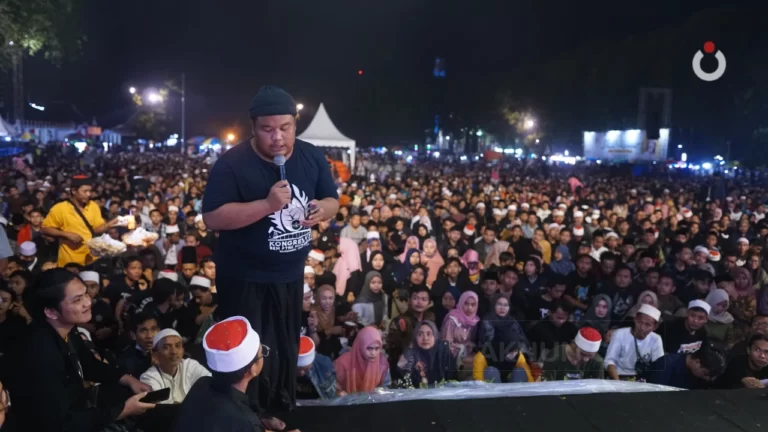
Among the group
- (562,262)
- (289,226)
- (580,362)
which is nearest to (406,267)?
(562,262)

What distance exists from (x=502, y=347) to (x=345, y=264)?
3096 millimetres

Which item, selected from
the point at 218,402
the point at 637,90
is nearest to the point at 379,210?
the point at 218,402

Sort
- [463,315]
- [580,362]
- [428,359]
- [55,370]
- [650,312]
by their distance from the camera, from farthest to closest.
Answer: [463,315] < [650,312] < [428,359] < [580,362] < [55,370]

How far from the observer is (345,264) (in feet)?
27.4

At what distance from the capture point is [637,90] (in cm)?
3731

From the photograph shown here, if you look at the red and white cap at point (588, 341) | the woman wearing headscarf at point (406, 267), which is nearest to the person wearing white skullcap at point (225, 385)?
the red and white cap at point (588, 341)

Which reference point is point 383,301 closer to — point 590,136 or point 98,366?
point 98,366

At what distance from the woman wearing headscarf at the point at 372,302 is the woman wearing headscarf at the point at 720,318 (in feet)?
11.5

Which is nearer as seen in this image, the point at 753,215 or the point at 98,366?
the point at 98,366

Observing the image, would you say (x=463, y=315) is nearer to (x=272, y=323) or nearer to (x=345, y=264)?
(x=345, y=264)

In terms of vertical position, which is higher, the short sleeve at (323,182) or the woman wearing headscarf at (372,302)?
the short sleeve at (323,182)

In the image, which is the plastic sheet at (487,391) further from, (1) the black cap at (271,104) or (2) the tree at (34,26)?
(2) the tree at (34,26)

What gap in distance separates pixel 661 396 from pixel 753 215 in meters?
10.1

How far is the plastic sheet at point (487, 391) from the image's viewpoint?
3.70 metres
